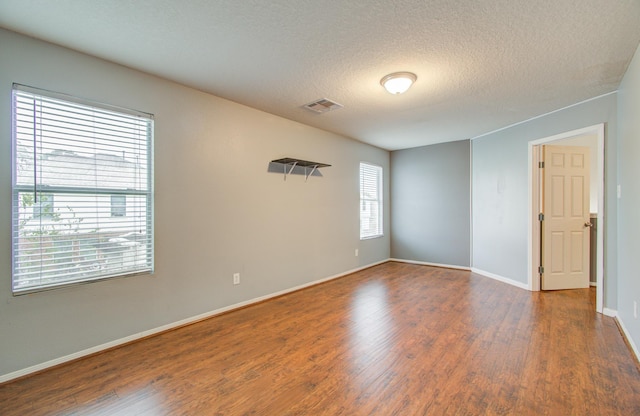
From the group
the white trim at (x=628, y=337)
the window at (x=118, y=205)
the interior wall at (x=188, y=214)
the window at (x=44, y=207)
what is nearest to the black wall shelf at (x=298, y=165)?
the interior wall at (x=188, y=214)

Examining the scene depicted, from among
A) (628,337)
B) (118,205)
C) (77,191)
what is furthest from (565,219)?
(77,191)

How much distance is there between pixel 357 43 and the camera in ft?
7.16

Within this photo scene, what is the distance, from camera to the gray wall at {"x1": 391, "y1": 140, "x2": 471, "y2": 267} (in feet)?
17.7

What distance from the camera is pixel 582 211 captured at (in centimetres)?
415

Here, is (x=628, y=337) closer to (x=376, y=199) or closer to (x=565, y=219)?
(x=565, y=219)

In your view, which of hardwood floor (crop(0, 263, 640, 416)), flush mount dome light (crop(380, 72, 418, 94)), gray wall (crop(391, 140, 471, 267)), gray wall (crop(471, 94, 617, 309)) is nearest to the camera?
hardwood floor (crop(0, 263, 640, 416))

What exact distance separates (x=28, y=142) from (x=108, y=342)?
170 cm

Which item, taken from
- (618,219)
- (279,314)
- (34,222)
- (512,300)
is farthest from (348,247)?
(34,222)

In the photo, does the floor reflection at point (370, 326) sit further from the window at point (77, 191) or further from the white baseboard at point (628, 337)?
the window at point (77, 191)

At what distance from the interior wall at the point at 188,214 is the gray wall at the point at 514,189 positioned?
2542mm

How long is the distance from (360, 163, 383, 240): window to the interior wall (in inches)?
33.8

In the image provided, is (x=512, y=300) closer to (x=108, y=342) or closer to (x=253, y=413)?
(x=253, y=413)

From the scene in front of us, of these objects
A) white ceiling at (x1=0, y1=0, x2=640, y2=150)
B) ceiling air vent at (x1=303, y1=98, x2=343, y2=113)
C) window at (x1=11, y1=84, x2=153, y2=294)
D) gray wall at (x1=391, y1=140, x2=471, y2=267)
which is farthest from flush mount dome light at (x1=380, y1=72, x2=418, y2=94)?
gray wall at (x1=391, y1=140, x2=471, y2=267)

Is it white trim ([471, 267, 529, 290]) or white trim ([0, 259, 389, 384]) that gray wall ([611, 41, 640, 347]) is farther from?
white trim ([0, 259, 389, 384])
